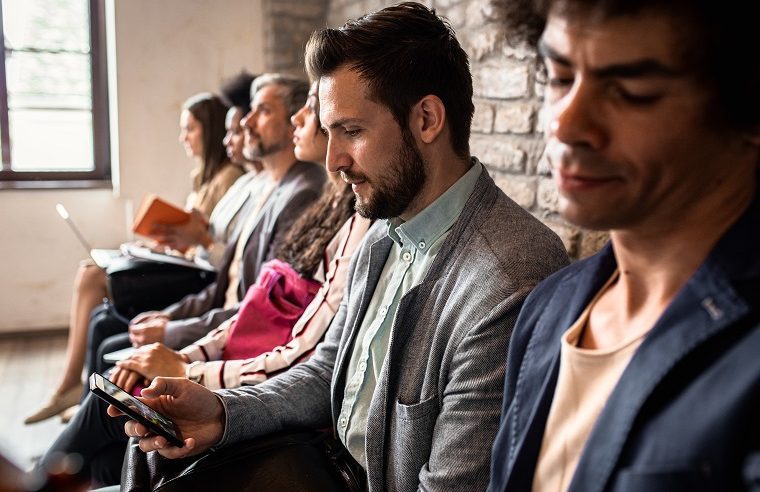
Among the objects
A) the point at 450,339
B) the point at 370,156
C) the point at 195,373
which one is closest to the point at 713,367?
the point at 450,339

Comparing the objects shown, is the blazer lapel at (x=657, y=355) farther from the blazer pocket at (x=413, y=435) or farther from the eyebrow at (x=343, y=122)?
the eyebrow at (x=343, y=122)

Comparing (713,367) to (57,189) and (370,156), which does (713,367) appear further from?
(57,189)

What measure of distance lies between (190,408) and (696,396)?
1.00m

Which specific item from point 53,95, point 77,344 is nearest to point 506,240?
point 77,344

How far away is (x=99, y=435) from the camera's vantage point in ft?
6.44

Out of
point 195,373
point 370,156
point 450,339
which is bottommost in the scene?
point 195,373

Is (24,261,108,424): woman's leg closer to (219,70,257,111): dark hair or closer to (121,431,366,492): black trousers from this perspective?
(219,70,257,111): dark hair

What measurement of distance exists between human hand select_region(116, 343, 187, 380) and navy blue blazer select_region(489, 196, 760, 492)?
1.27 m

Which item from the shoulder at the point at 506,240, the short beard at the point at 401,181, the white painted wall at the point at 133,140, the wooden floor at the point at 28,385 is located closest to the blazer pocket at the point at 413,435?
the shoulder at the point at 506,240

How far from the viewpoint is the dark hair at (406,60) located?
1402 millimetres

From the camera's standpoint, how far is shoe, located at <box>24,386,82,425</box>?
303cm

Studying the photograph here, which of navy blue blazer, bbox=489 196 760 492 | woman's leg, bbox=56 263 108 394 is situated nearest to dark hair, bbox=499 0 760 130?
navy blue blazer, bbox=489 196 760 492

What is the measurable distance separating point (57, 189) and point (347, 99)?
343 centimetres

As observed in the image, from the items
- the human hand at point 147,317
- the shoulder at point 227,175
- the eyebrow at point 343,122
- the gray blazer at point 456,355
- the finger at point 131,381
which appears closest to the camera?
the gray blazer at point 456,355
